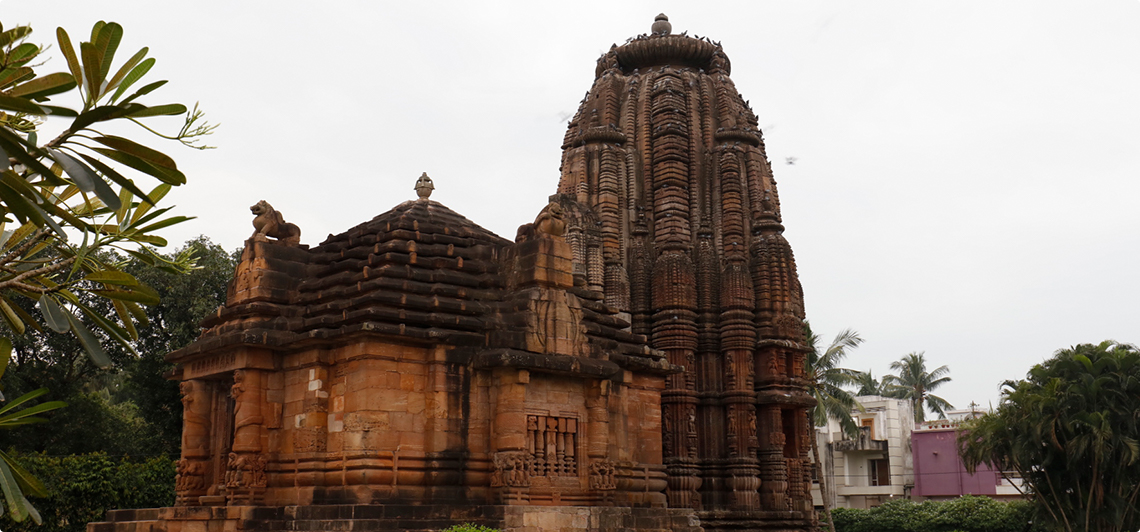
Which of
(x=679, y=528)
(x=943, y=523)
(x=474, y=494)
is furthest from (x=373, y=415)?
(x=943, y=523)

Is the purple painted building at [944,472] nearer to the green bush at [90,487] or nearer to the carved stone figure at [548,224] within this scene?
the green bush at [90,487]

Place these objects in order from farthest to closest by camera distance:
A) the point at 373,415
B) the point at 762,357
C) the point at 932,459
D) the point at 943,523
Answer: the point at 932,459 < the point at 943,523 < the point at 762,357 < the point at 373,415

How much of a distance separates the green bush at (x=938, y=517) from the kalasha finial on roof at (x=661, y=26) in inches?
749

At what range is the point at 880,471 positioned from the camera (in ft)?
164

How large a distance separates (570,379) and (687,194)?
44.7 ft

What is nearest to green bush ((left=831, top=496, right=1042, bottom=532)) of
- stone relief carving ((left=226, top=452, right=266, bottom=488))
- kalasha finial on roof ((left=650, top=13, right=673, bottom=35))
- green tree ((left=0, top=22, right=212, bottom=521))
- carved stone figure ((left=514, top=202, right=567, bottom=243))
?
kalasha finial on roof ((left=650, top=13, right=673, bottom=35))

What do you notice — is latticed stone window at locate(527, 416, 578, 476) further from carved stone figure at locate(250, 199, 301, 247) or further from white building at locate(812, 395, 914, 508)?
white building at locate(812, 395, 914, 508)

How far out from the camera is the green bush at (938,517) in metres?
35.3

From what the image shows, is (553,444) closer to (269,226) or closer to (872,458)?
(269,226)

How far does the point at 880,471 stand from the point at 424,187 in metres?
40.5

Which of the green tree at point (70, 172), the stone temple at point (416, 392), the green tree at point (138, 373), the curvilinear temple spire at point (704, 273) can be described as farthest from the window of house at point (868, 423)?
the green tree at point (70, 172)

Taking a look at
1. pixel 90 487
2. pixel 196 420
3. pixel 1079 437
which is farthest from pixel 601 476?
pixel 1079 437

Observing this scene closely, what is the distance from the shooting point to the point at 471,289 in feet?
46.3

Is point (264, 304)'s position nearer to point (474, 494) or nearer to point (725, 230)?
point (474, 494)
